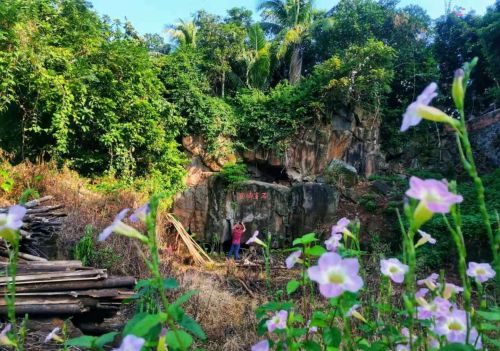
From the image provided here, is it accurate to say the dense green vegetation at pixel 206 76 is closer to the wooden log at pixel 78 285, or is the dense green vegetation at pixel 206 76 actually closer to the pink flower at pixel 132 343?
the wooden log at pixel 78 285

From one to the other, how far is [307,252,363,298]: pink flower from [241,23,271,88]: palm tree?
51.2 feet

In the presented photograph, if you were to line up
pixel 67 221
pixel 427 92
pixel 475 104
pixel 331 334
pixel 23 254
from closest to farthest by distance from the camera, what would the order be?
pixel 427 92 < pixel 331 334 < pixel 23 254 < pixel 67 221 < pixel 475 104

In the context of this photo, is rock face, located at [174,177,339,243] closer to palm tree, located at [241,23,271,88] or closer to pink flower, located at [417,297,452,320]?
palm tree, located at [241,23,271,88]

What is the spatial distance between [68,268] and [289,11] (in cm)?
1807

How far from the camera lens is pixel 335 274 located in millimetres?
841

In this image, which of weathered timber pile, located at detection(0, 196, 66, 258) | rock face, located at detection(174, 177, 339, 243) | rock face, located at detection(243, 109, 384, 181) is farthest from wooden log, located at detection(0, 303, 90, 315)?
rock face, located at detection(243, 109, 384, 181)

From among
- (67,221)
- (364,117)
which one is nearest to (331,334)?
(67,221)

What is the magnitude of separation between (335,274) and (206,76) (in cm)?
1509

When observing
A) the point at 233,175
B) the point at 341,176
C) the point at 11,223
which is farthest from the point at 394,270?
the point at 341,176

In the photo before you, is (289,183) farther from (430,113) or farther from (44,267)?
(430,113)

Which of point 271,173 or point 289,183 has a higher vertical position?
point 271,173

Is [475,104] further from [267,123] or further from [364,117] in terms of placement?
[267,123]

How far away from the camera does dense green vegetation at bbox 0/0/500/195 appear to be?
350 inches

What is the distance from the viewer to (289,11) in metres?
18.7
